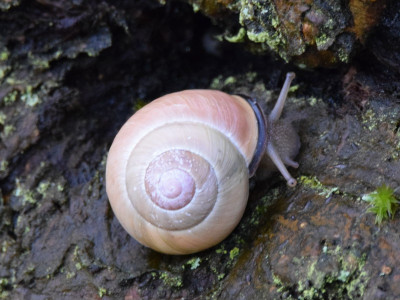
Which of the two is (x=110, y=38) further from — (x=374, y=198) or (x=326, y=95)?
(x=374, y=198)

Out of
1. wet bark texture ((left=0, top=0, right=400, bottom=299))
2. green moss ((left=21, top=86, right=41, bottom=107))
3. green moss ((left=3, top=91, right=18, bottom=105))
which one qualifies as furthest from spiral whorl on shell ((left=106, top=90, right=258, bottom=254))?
green moss ((left=3, top=91, right=18, bottom=105))

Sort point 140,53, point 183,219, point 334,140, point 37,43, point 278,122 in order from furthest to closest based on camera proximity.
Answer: point 140,53 < point 37,43 < point 278,122 < point 334,140 < point 183,219

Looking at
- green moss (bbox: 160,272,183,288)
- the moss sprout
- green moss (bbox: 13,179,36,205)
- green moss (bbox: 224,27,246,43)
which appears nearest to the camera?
the moss sprout

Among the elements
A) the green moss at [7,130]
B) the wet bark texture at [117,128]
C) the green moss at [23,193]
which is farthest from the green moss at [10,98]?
the green moss at [23,193]

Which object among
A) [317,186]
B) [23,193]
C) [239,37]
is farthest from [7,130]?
[317,186]

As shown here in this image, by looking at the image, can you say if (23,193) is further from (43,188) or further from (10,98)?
(10,98)

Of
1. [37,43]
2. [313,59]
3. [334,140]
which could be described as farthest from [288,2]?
[37,43]

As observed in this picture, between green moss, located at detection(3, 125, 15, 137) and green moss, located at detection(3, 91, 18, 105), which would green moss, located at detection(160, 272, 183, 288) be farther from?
green moss, located at detection(3, 91, 18, 105)
